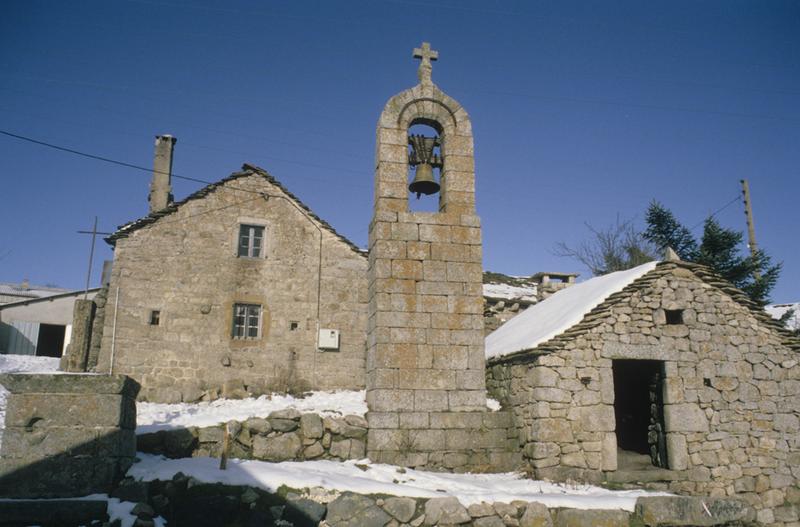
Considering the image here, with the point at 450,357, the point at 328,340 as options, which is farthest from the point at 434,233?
the point at 328,340

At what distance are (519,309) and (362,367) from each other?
4.74 meters

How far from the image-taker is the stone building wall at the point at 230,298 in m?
15.4

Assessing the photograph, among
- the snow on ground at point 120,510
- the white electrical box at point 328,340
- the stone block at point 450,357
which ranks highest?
the white electrical box at point 328,340

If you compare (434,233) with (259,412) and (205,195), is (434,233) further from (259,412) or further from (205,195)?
(205,195)

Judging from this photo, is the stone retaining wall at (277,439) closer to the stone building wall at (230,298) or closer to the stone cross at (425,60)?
the stone cross at (425,60)

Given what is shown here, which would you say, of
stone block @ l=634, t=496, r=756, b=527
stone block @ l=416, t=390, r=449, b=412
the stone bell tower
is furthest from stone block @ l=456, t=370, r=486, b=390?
stone block @ l=634, t=496, r=756, b=527

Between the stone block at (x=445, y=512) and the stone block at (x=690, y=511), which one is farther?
the stone block at (x=690, y=511)

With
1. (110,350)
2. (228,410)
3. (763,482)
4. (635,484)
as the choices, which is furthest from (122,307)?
(763,482)

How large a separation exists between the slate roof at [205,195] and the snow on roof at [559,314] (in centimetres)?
712

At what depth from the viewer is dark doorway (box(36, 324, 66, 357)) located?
23.0 m

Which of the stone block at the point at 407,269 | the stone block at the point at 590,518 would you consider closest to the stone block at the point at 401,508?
the stone block at the point at 590,518

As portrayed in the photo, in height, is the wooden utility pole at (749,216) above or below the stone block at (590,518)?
above

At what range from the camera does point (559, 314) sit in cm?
1019

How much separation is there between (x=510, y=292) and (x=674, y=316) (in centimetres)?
819
